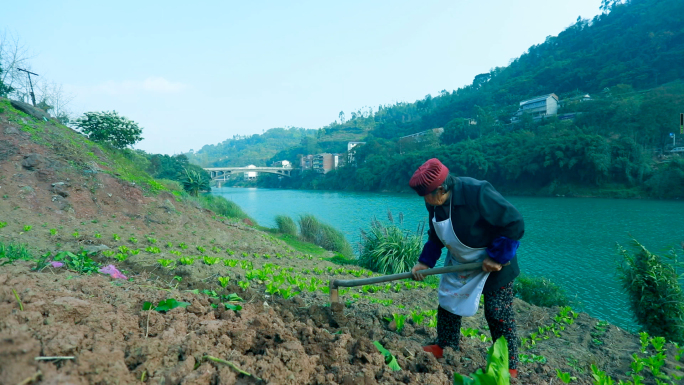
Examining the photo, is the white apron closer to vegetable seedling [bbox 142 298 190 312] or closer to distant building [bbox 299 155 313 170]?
vegetable seedling [bbox 142 298 190 312]

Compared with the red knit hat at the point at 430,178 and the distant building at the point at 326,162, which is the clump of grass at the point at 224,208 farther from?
the distant building at the point at 326,162

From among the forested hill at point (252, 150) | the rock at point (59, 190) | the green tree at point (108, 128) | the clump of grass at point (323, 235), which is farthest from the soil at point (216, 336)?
the forested hill at point (252, 150)

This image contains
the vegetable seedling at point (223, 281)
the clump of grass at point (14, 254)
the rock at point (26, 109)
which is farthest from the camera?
the rock at point (26, 109)

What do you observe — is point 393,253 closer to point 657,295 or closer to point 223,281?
point 657,295

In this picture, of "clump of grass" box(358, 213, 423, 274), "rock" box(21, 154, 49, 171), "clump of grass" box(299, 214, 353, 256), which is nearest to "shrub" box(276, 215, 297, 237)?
"clump of grass" box(299, 214, 353, 256)

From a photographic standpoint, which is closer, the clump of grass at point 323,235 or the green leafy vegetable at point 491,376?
the green leafy vegetable at point 491,376

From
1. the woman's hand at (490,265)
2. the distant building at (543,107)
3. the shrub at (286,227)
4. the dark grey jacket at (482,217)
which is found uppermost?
the distant building at (543,107)

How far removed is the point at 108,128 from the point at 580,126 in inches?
1799

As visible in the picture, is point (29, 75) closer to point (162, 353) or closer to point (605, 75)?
point (162, 353)

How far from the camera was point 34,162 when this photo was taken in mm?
10945

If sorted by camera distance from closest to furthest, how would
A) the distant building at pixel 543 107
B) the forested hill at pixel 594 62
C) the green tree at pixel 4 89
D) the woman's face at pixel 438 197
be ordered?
the woman's face at pixel 438 197 < the green tree at pixel 4 89 < the forested hill at pixel 594 62 < the distant building at pixel 543 107

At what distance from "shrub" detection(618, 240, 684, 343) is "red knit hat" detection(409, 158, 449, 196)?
4.02 metres

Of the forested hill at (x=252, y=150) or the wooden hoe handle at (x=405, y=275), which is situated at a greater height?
the forested hill at (x=252, y=150)

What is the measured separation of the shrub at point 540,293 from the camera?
711 cm
